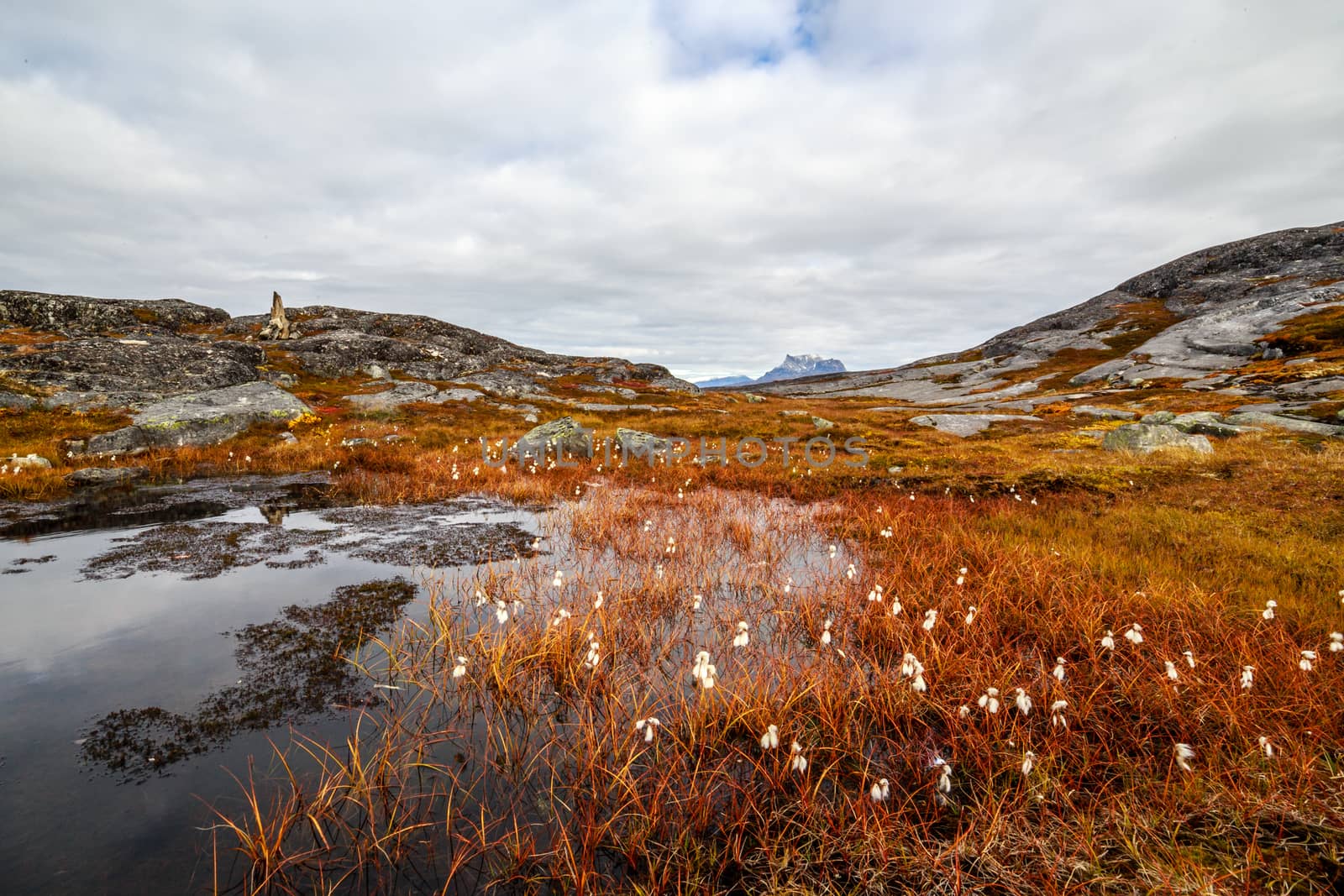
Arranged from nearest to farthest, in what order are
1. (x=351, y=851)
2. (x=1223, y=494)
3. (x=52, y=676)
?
(x=351, y=851), (x=52, y=676), (x=1223, y=494)

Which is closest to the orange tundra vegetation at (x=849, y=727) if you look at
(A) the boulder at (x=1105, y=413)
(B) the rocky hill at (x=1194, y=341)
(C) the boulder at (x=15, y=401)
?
(C) the boulder at (x=15, y=401)

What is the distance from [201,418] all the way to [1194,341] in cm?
12290

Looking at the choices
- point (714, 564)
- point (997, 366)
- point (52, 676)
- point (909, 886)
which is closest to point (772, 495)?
point (714, 564)

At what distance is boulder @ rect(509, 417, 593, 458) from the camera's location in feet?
75.8

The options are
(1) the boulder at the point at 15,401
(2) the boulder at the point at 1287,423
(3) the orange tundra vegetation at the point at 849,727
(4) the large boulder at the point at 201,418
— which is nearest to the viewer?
(3) the orange tundra vegetation at the point at 849,727

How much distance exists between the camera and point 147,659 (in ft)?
19.2

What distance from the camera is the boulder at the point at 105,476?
48.7ft

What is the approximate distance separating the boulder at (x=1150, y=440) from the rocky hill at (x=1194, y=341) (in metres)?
20.2

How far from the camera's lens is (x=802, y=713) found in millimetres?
4902

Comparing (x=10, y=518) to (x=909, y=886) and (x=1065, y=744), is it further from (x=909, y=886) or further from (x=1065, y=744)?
(x=1065, y=744)

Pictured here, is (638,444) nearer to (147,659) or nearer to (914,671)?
(147,659)

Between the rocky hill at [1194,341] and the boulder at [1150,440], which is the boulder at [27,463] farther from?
the rocky hill at [1194,341]

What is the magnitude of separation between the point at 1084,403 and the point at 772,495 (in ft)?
176

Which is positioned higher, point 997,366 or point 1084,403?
point 997,366
